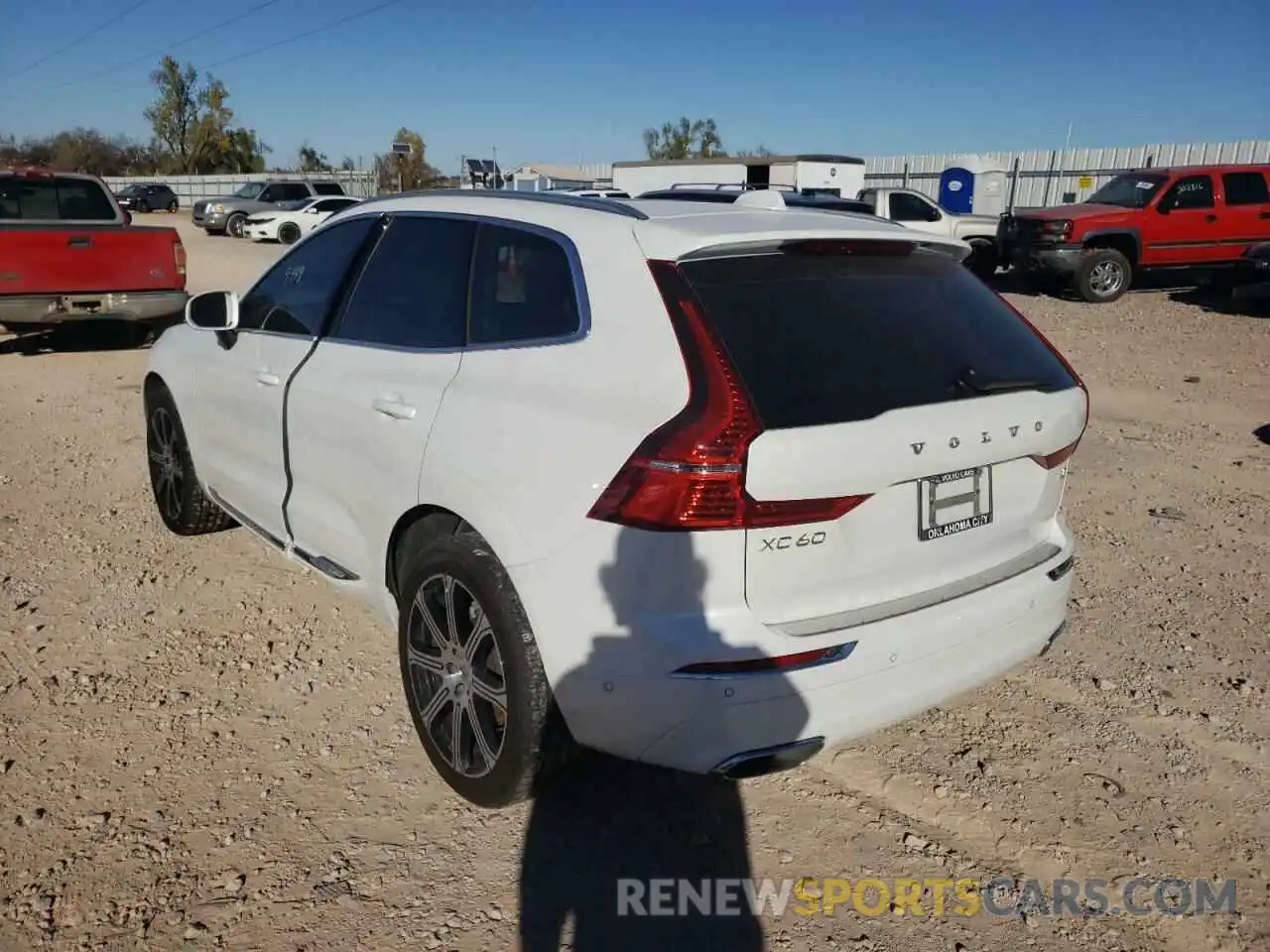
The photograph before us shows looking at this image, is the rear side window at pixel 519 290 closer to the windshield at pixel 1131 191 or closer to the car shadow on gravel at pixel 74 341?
the car shadow on gravel at pixel 74 341

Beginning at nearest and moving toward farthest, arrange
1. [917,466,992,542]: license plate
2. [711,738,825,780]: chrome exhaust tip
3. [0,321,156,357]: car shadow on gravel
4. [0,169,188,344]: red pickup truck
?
1. [711,738,825,780]: chrome exhaust tip
2. [917,466,992,542]: license plate
3. [0,169,188,344]: red pickup truck
4. [0,321,156,357]: car shadow on gravel

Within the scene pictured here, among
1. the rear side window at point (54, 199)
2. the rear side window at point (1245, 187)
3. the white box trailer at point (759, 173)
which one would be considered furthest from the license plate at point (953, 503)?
the white box trailer at point (759, 173)

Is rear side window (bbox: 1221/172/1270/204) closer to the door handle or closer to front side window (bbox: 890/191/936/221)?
front side window (bbox: 890/191/936/221)

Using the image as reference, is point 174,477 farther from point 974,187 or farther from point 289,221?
point 289,221

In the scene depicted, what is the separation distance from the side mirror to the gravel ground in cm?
123

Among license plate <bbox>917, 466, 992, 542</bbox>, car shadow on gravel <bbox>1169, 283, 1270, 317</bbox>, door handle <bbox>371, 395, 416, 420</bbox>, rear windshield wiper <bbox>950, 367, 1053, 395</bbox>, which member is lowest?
car shadow on gravel <bbox>1169, 283, 1270, 317</bbox>

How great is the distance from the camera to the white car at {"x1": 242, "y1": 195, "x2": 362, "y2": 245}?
26.4m

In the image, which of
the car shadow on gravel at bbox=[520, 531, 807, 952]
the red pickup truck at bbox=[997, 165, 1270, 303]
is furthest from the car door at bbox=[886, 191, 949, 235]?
the car shadow on gravel at bbox=[520, 531, 807, 952]

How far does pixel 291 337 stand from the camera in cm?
384

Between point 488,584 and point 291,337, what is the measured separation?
1.74 meters

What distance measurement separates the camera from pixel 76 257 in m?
9.38

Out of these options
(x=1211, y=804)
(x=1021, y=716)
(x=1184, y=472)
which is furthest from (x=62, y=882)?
(x=1184, y=472)

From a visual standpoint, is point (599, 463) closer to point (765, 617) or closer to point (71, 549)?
point (765, 617)

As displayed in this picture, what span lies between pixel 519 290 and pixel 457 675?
1179 mm
